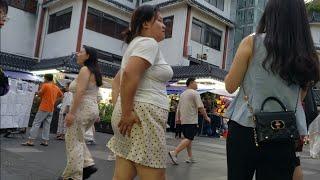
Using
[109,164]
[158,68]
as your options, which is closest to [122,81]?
[158,68]

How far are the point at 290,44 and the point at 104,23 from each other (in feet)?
90.1

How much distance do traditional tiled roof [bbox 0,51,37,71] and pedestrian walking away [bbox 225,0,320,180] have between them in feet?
86.2

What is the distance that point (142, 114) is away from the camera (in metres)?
3.14

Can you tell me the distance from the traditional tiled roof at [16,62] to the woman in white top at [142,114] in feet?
84.3

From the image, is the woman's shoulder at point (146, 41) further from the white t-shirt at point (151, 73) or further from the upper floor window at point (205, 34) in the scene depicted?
the upper floor window at point (205, 34)

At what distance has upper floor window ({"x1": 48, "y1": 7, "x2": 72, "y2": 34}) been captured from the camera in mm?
29609

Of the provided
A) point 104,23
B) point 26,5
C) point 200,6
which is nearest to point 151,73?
point 200,6

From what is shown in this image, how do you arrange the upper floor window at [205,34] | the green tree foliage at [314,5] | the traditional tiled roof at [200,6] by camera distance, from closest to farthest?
1. the green tree foliage at [314,5]
2. the traditional tiled roof at [200,6]
3. the upper floor window at [205,34]

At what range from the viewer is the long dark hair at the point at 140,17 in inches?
134

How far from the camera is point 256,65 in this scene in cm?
284

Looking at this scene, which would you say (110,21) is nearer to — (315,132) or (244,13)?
(244,13)

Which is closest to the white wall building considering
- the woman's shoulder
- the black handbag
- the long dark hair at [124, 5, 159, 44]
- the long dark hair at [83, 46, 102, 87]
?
the long dark hair at [83, 46, 102, 87]

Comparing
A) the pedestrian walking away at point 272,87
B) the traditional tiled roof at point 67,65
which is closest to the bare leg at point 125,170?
the pedestrian walking away at point 272,87

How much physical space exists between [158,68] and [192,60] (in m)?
25.6
